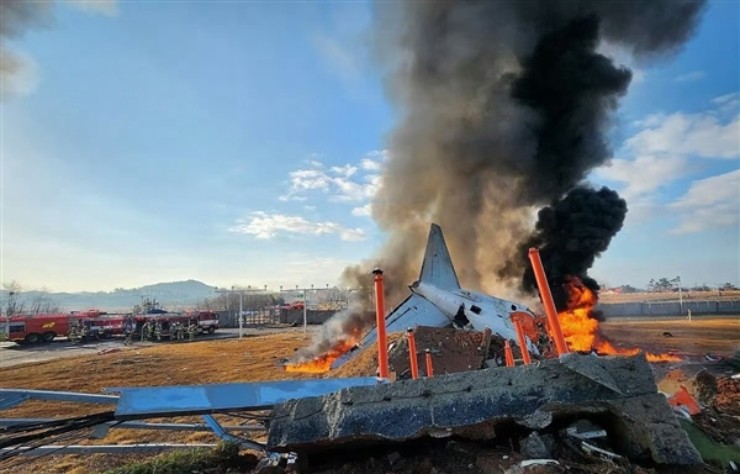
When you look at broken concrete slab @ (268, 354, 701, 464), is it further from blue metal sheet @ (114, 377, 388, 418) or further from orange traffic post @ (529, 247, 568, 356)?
orange traffic post @ (529, 247, 568, 356)

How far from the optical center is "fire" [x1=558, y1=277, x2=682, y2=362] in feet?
54.1

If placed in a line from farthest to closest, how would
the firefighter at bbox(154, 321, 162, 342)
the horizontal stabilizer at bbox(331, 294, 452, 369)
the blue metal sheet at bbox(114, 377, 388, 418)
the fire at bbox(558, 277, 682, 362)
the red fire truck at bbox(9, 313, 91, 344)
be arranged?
the firefighter at bbox(154, 321, 162, 342) → the red fire truck at bbox(9, 313, 91, 344) → the fire at bbox(558, 277, 682, 362) → the horizontal stabilizer at bbox(331, 294, 452, 369) → the blue metal sheet at bbox(114, 377, 388, 418)

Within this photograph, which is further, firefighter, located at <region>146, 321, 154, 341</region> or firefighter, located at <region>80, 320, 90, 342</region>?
firefighter, located at <region>146, 321, 154, 341</region>

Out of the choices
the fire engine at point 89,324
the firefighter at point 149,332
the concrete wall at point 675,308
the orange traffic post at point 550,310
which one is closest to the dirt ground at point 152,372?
the orange traffic post at point 550,310

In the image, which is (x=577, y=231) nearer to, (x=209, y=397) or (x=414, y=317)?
(x=414, y=317)

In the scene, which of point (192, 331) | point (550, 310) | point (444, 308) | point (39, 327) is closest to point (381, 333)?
point (550, 310)

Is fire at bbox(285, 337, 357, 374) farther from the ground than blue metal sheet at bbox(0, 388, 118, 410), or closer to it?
closer to it

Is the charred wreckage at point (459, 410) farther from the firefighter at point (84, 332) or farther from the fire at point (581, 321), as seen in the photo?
the firefighter at point (84, 332)

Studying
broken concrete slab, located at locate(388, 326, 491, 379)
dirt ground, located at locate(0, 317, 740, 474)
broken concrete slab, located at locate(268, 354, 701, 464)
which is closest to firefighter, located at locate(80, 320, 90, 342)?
dirt ground, located at locate(0, 317, 740, 474)

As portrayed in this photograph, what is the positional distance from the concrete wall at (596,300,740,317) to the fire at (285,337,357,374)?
103ft

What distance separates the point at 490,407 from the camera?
122 inches

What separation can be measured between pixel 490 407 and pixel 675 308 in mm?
50813

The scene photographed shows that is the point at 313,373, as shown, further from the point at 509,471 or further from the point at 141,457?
the point at 509,471

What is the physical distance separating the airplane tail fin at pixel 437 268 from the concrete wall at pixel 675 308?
96.1 ft
